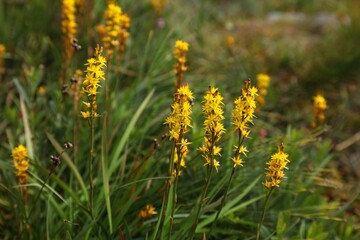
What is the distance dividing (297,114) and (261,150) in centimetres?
164

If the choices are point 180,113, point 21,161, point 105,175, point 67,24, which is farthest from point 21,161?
point 67,24

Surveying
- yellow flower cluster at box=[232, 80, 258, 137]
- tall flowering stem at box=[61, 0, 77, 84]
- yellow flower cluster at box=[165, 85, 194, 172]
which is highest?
tall flowering stem at box=[61, 0, 77, 84]

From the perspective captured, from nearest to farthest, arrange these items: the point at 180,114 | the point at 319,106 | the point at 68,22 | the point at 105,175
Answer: the point at 180,114, the point at 105,175, the point at 319,106, the point at 68,22

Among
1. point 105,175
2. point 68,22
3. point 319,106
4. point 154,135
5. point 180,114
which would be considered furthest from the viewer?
point 154,135

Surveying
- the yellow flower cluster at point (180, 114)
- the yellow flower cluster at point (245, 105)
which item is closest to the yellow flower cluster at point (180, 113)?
the yellow flower cluster at point (180, 114)

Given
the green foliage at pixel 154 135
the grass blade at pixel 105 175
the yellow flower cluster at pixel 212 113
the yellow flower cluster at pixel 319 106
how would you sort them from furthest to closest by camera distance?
the yellow flower cluster at pixel 319 106, the green foliage at pixel 154 135, the grass blade at pixel 105 175, the yellow flower cluster at pixel 212 113

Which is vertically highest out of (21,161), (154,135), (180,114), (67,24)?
(67,24)

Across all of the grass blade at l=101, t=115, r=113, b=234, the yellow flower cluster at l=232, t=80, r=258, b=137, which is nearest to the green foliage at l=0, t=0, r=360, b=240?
the grass blade at l=101, t=115, r=113, b=234

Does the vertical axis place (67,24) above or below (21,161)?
above

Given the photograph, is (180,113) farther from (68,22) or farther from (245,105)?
(68,22)

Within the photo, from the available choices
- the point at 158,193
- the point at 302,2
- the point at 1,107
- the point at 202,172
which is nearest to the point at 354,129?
the point at 202,172

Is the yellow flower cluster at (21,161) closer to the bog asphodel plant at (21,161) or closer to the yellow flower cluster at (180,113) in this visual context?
the bog asphodel plant at (21,161)

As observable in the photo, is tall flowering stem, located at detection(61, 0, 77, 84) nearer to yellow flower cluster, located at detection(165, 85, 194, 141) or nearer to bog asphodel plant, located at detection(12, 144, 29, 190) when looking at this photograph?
bog asphodel plant, located at detection(12, 144, 29, 190)

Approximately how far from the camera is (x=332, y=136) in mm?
4121
